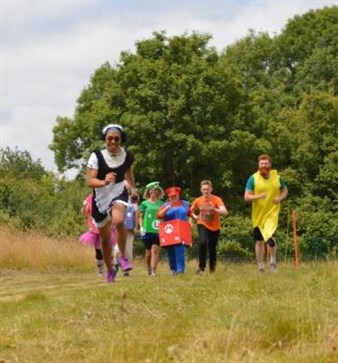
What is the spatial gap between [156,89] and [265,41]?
19.0 metres

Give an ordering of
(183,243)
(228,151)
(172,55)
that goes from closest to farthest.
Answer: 1. (183,243)
2. (228,151)
3. (172,55)

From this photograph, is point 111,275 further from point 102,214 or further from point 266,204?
point 266,204

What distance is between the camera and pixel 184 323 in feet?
20.9

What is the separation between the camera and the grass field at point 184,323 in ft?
17.1

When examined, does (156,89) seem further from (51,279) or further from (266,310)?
(266,310)

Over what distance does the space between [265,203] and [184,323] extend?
6211 mm

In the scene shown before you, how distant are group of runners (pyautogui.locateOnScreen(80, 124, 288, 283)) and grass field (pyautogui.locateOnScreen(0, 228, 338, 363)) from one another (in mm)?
1235

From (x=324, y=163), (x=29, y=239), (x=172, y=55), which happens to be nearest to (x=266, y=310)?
(x=29, y=239)

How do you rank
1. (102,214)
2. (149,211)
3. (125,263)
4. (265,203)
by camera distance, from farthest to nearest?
(149,211) < (265,203) < (125,263) < (102,214)

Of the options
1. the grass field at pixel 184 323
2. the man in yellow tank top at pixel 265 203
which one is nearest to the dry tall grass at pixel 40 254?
the man in yellow tank top at pixel 265 203

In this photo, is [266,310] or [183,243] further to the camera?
[183,243]

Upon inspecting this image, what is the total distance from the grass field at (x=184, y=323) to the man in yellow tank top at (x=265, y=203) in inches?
109

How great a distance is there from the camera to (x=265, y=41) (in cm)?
5619

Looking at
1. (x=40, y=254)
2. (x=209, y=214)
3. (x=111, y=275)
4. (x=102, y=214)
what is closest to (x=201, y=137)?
(x=40, y=254)
